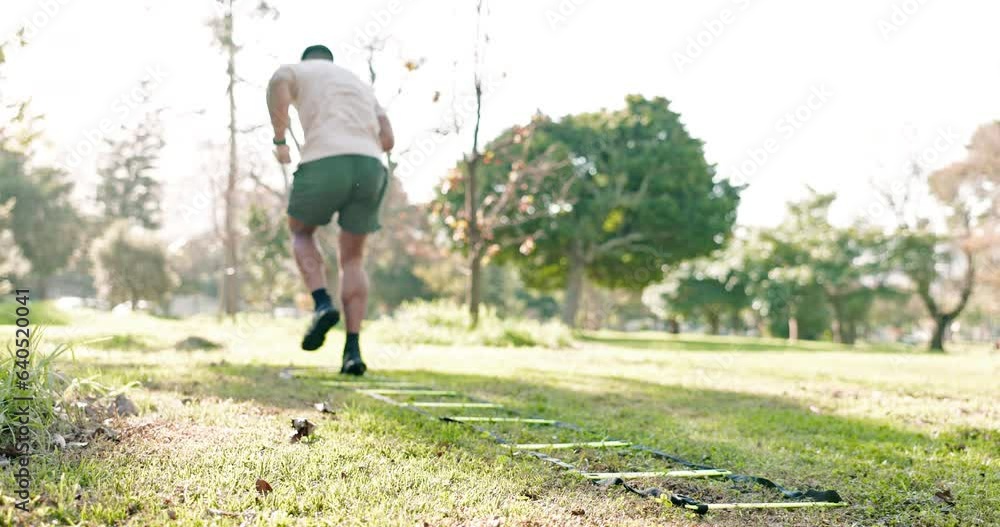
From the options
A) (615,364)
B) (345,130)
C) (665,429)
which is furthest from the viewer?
(615,364)

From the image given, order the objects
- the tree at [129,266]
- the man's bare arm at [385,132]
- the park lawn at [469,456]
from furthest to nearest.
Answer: the tree at [129,266] → the man's bare arm at [385,132] → the park lawn at [469,456]

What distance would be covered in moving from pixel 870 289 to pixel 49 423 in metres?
36.2

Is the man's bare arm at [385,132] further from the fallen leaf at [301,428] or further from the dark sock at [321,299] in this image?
the fallen leaf at [301,428]

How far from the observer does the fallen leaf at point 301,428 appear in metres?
2.61

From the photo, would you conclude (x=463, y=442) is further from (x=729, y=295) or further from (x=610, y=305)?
(x=610, y=305)

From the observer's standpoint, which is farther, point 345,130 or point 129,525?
point 345,130

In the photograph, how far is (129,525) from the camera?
1614mm

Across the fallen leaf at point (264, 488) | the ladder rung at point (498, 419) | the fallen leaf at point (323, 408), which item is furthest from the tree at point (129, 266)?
the fallen leaf at point (264, 488)

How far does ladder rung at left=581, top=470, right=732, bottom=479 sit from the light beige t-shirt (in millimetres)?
2914

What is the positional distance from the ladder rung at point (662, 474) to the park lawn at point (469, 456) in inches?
2.6

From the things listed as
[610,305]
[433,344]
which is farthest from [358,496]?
[610,305]

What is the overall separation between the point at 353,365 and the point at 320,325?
0.38 m

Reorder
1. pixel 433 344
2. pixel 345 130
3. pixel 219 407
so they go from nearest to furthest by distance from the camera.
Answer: pixel 219 407 → pixel 345 130 → pixel 433 344

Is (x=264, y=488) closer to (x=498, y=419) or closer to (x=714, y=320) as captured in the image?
(x=498, y=419)
